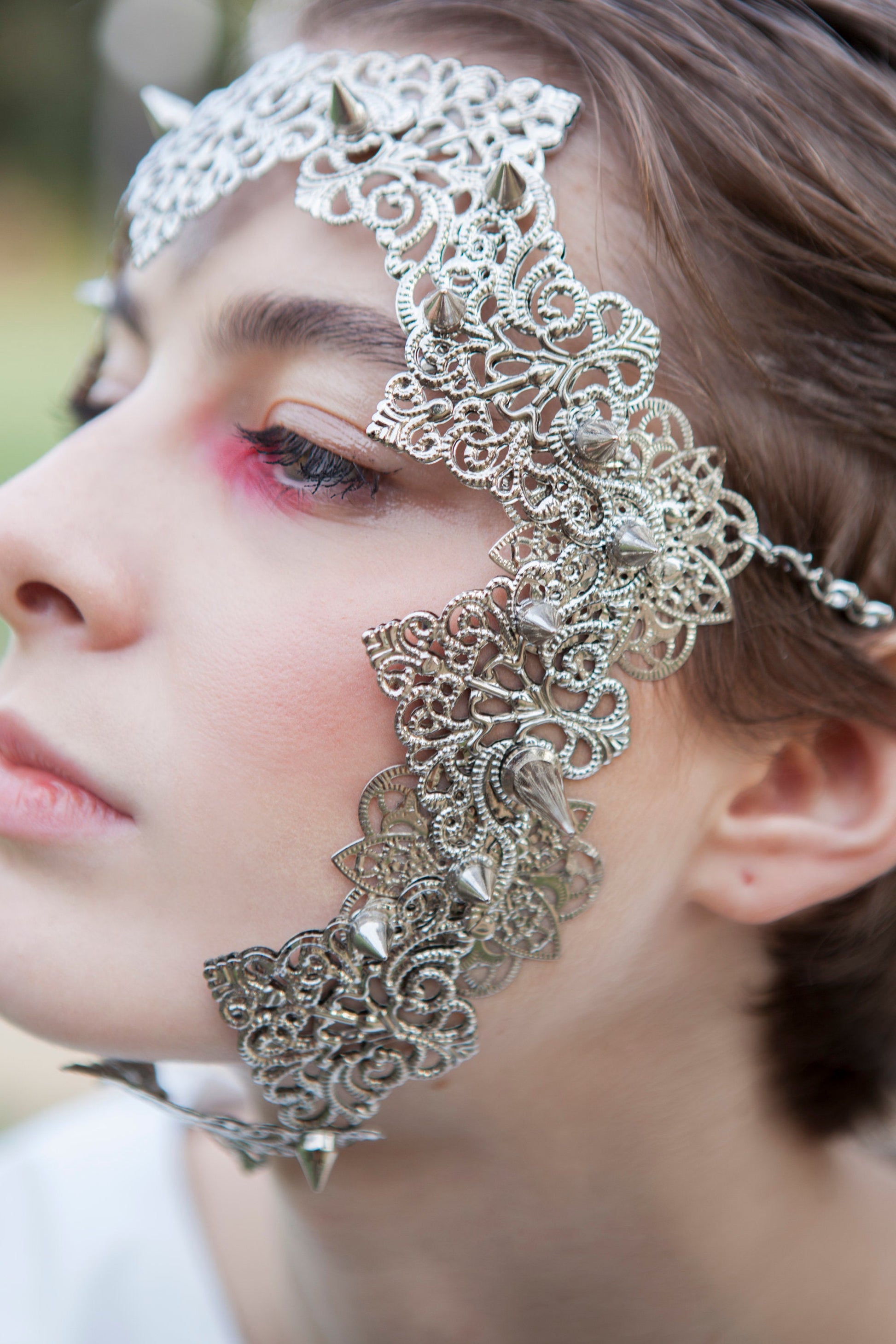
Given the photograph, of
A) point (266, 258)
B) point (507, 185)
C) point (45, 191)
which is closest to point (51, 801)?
point (266, 258)

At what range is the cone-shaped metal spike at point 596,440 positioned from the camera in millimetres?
1243

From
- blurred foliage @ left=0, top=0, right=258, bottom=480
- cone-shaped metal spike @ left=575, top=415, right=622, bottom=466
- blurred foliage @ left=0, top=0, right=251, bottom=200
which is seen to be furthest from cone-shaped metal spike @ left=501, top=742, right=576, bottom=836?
blurred foliage @ left=0, top=0, right=251, bottom=200

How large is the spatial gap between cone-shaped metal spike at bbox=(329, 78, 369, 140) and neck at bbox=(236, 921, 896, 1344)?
3.92 ft

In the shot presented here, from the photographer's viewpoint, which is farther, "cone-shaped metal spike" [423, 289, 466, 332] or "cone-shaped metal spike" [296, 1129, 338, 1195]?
"cone-shaped metal spike" [296, 1129, 338, 1195]

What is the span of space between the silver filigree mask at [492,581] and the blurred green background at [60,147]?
28.8 feet

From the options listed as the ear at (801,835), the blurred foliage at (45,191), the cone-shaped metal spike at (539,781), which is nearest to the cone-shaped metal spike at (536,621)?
the cone-shaped metal spike at (539,781)

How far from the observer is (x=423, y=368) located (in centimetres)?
124

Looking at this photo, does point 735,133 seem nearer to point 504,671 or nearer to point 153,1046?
point 504,671

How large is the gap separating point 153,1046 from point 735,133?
1.36 meters

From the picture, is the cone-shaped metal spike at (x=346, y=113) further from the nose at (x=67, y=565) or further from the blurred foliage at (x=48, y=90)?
the blurred foliage at (x=48, y=90)

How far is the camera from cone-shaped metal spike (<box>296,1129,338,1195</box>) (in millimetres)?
1458

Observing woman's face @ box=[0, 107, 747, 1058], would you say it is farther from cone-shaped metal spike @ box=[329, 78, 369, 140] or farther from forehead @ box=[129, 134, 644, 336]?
cone-shaped metal spike @ box=[329, 78, 369, 140]

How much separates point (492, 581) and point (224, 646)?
33 centimetres

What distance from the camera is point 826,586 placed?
4.58 feet
